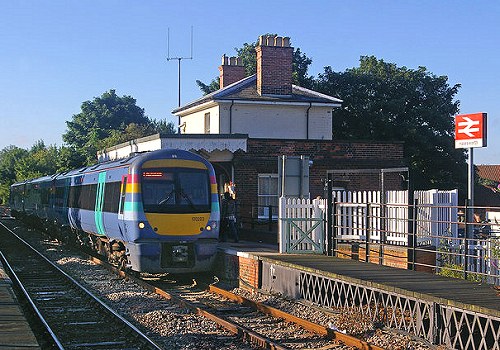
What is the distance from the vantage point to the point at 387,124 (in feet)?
148

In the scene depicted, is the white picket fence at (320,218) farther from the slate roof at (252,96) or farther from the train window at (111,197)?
the slate roof at (252,96)

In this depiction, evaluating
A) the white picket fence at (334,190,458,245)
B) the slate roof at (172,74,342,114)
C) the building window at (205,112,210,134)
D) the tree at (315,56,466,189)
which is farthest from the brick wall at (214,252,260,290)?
the tree at (315,56,466,189)

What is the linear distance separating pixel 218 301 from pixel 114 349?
4.29 metres

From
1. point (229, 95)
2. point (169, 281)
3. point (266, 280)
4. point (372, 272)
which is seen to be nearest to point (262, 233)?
point (169, 281)

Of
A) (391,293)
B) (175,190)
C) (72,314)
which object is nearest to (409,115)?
(175,190)

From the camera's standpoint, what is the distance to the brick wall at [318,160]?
25391 mm

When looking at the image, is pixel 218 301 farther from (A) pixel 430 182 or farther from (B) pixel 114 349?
(A) pixel 430 182

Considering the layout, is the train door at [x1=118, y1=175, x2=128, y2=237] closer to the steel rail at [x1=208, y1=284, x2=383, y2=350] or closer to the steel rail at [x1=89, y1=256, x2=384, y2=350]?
the steel rail at [x1=89, y1=256, x2=384, y2=350]

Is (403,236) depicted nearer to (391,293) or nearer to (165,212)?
(165,212)

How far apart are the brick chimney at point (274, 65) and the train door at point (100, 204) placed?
12.8 meters

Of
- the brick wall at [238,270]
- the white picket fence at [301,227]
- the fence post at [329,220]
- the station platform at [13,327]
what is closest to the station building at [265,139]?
the brick wall at [238,270]

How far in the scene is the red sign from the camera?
47.4ft

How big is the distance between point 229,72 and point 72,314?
27.1 metres

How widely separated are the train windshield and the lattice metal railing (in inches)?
162
